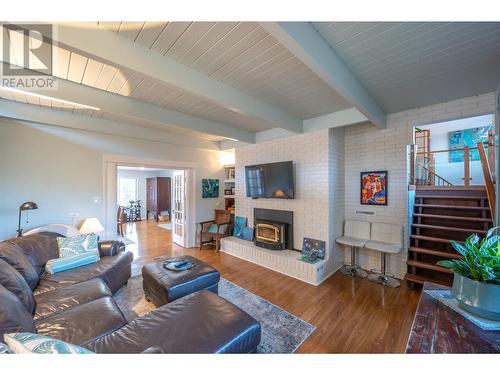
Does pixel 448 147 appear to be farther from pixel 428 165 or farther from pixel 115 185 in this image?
pixel 115 185

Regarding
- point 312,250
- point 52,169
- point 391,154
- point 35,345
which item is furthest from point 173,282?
point 391,154

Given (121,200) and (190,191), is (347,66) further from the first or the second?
(121,200)

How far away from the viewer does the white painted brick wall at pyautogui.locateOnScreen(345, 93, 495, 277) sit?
2.71m

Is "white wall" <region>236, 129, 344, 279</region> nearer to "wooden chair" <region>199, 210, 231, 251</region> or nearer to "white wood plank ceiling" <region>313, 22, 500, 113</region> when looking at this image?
"white wood plank ceiling" <region>313, 22, 500, 113</region>

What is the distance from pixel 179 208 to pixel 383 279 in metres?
4.74

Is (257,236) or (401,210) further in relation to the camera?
(257,236)

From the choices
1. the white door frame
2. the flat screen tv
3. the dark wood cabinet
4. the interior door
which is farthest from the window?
the flat screen tv

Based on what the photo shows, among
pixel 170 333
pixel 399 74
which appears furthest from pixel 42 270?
pixel 399 74

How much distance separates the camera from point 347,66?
74.9 inches

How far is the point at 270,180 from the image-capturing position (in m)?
3.91

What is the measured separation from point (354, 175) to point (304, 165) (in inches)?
39.5

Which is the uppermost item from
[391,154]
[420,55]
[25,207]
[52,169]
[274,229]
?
[420,55]

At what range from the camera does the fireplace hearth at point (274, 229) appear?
3730mm

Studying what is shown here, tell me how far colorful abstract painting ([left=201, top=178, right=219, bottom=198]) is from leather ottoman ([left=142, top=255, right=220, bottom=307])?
2655mm
